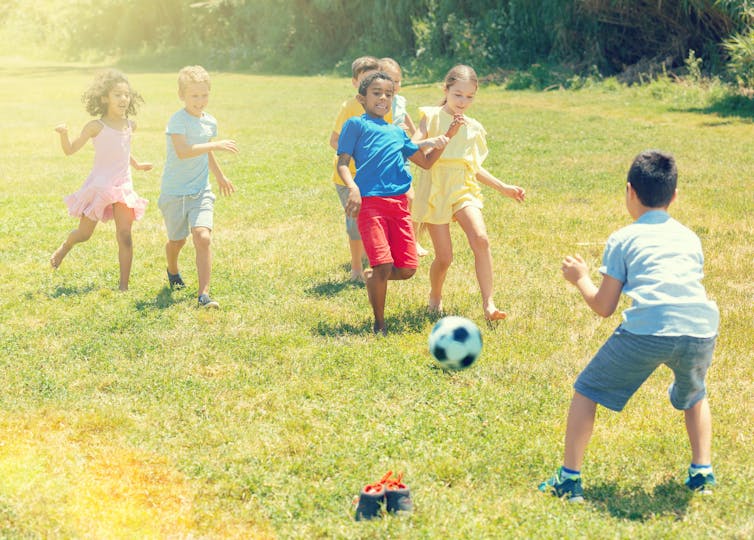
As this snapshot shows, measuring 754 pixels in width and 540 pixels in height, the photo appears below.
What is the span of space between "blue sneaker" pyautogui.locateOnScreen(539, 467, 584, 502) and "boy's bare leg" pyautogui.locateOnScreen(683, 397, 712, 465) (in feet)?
1.84

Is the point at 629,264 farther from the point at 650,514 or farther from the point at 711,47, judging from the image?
the point at 711,47

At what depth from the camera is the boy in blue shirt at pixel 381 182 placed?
21.2ft

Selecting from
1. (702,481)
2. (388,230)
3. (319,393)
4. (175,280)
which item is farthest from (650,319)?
(175,280)

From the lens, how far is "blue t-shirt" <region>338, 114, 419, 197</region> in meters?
6.50

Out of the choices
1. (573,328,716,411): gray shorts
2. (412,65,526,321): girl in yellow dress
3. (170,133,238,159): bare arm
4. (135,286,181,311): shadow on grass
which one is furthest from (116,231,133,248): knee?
(573,328,716,411): gray shorts

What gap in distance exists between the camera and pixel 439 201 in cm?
681

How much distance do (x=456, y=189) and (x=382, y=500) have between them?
329 centimetres

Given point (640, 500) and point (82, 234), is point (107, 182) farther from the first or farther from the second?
point (640, 500)

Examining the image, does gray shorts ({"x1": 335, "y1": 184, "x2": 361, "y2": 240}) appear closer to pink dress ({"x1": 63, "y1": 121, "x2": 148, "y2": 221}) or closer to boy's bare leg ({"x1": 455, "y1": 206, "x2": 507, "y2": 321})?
boy's bare leg ({"x1": 455, "y1": 206, "x2": 507, "y2": 321})

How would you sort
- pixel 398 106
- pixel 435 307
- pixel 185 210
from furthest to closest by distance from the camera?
pixel 398 106 → pixel 185 210 → pixel 435 307

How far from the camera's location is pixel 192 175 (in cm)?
750

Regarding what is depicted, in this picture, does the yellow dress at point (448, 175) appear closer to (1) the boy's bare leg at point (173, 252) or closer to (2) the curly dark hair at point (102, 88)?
(1) the boy's bare leg at point (173, 252)

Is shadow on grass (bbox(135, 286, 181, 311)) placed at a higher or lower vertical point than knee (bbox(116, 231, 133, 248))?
lower

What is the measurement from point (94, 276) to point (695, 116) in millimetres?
13863
